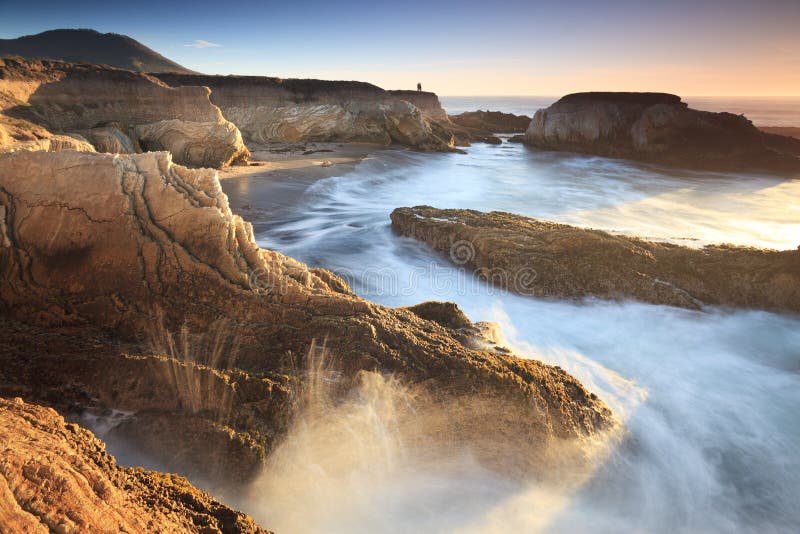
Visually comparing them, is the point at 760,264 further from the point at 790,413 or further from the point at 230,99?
the point at 230,99

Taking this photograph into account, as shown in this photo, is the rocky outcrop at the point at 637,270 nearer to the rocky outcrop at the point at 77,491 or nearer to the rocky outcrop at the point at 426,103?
the rocky outcrop at the point at 77,491

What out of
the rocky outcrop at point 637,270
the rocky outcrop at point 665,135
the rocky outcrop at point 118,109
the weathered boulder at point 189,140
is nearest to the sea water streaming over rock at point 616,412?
the rocky outcrop at point 637,270

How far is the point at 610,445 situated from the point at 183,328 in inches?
115

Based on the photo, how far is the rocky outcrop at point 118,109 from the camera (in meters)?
11.1

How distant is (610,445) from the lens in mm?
3092

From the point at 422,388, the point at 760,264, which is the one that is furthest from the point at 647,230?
the point at 422,388

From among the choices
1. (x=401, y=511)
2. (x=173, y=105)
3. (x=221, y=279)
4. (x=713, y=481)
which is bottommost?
(x=713, y=481)

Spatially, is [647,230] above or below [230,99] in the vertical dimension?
below

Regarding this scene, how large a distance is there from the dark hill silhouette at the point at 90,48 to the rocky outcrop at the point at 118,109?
2028 inches

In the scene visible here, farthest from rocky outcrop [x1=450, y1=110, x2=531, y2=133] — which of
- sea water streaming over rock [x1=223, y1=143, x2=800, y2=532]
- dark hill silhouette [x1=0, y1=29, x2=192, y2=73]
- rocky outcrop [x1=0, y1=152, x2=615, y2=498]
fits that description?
dark hill silhouette [x1=0, y1=29, x2=192, y2=73]

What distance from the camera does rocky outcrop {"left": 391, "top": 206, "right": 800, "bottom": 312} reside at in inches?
215

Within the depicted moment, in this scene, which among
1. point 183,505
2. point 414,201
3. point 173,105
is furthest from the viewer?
point 173,105

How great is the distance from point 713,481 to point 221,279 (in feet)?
12.2

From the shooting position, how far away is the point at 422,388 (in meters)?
2.72
